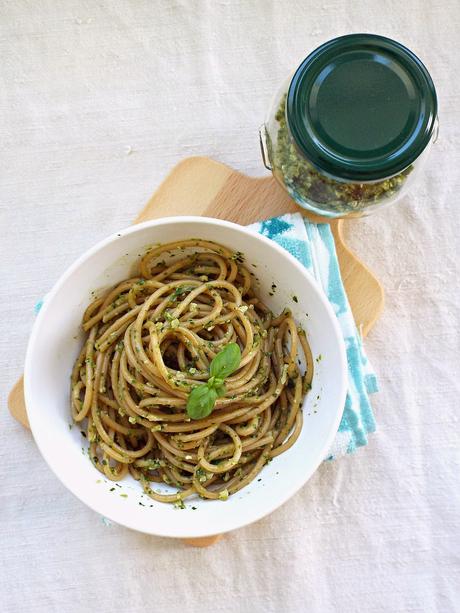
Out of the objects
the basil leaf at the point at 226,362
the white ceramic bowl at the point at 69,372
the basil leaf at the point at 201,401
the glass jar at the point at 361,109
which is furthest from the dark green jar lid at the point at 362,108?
the basil leaf at the point at 201,401

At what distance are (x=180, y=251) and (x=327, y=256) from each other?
0.38 meters

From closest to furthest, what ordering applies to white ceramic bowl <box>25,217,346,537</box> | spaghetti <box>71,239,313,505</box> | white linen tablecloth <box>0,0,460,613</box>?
white ceramic bowl <box>25,217,346,537</box>, spaghetti <box>71,239,313,505</box>, white linen tablecloth <box>0,0,460,613</box>

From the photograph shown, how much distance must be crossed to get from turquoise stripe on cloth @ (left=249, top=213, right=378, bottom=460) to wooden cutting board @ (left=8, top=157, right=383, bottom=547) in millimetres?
71

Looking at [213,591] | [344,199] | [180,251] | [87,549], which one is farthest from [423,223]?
[87,549]

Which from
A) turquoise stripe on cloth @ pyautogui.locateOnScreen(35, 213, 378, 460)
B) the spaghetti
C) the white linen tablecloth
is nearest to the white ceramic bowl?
the spaghetti

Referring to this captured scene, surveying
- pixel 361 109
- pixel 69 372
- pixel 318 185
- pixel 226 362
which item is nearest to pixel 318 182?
pixel 318 185

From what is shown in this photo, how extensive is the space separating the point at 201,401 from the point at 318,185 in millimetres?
577

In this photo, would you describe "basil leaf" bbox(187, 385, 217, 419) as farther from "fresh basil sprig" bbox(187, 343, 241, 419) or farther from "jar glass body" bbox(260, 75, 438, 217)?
"jar glass body" bbox(260, 75, 438, 217)

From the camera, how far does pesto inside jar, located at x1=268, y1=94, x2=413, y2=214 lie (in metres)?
1.66

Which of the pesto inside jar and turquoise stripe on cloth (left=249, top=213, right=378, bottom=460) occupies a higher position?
the pesto inside jar

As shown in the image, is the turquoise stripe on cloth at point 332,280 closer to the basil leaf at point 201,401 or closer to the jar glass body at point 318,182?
the jar glass body at point 318,182

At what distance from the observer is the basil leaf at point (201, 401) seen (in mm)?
1557

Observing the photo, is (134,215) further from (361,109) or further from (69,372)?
(361,109)

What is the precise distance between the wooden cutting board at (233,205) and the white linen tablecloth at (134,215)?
19 centimetres
